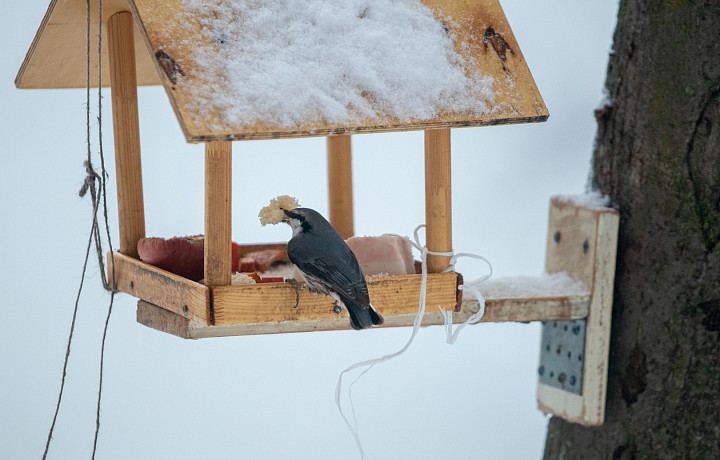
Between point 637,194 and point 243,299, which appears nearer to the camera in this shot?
point 243,299

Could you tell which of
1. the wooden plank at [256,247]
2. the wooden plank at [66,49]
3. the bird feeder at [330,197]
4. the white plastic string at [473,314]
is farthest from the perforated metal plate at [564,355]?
the wooden plank at [66,49]

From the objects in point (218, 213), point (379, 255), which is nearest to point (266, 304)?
point (218, 213)

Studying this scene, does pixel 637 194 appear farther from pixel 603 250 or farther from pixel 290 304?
pixel 290 304

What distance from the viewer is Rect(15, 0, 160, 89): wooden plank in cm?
184

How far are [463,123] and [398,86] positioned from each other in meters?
0.14

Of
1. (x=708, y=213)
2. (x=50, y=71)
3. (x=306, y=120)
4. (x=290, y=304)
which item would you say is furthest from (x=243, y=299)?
(x=708, y=213)

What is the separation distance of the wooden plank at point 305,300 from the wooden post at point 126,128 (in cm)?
47

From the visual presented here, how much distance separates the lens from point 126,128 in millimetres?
1914

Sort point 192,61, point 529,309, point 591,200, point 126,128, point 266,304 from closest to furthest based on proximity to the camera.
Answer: point 192,61 → point 266,304 → point 126,128 → point 529,309 → point 591,200

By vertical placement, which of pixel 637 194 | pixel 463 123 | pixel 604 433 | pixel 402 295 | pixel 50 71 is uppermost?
pixel 50 71

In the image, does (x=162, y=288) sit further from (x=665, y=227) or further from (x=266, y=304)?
(x=665, y=227)

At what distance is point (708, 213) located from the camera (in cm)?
205

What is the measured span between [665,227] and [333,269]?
96cm

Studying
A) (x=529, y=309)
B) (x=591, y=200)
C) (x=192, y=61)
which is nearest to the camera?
(x=192, y=61)
